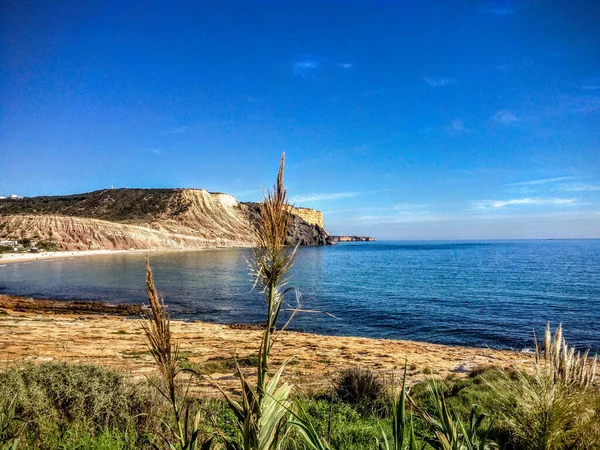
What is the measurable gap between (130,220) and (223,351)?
10647cm

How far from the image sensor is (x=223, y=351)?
576 inches

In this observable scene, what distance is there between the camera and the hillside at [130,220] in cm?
8469

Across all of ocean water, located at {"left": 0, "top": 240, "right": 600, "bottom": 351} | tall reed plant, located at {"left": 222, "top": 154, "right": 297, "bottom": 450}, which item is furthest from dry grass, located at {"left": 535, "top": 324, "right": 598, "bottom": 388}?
ocean water, located at {"left": 0, "top": 240, "right": 600, "bottom": 351}

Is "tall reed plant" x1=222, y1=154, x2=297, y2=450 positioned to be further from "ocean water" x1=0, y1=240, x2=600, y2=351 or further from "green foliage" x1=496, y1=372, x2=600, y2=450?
"ocean water" x1=0, y1=240, x2=600, y2=351

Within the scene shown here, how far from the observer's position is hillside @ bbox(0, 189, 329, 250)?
8469 centimetres

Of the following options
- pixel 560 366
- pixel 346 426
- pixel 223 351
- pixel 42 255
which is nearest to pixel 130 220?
pixel 42 255

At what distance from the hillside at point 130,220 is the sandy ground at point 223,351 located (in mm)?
71326

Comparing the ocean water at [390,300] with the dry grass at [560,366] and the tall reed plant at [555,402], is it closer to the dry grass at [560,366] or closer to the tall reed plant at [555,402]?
the tall reed plant at [555,402]

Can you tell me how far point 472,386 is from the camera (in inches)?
376

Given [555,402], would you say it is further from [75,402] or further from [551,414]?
[75,402]

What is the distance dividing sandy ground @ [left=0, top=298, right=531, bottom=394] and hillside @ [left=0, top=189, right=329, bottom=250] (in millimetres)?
71326

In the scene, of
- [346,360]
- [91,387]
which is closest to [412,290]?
[346,360]

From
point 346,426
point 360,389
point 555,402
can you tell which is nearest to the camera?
point 555,402

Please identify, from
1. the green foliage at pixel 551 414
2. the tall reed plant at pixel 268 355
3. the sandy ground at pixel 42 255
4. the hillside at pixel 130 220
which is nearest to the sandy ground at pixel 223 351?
the green foliage at pixel 551 414
